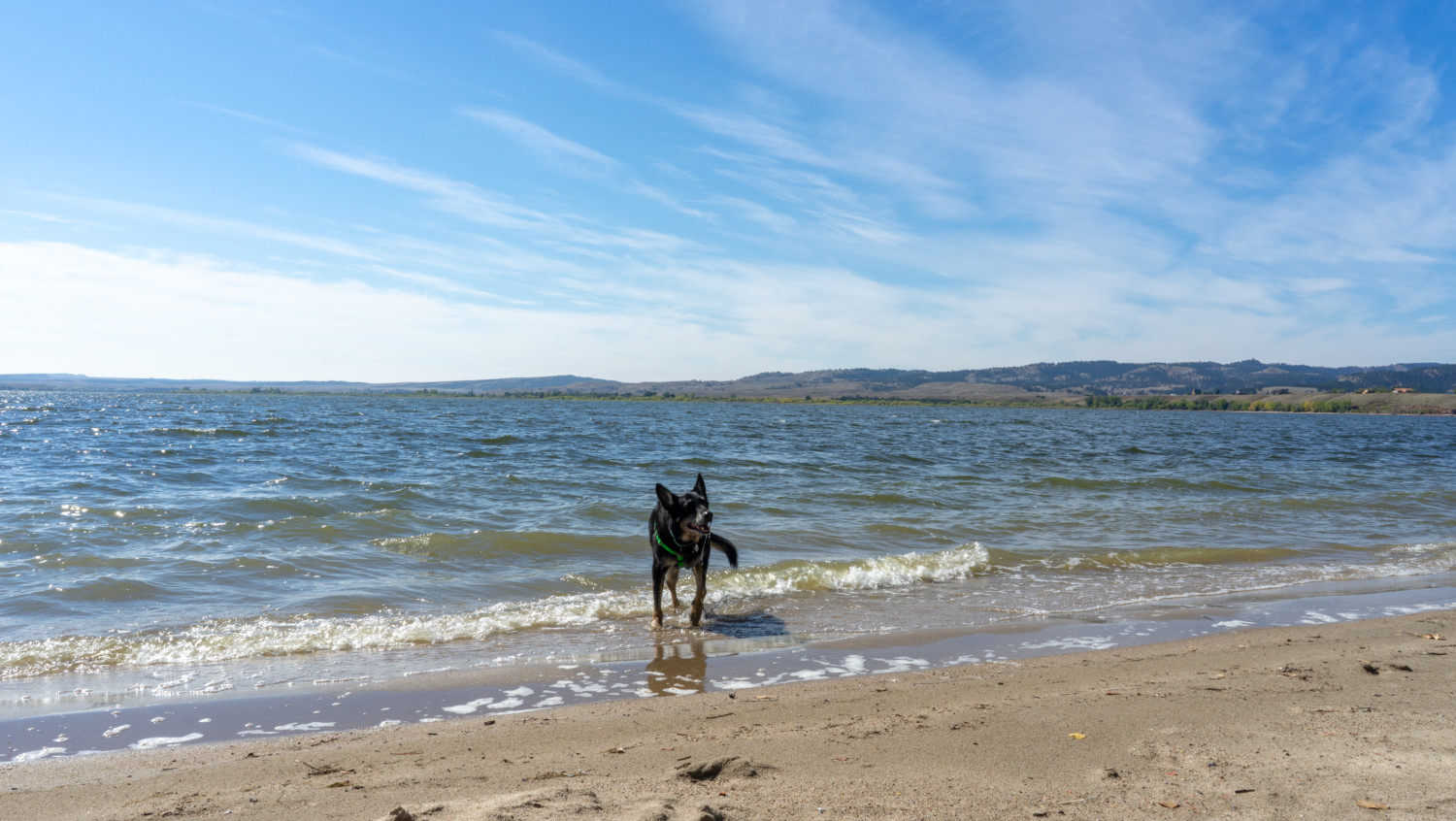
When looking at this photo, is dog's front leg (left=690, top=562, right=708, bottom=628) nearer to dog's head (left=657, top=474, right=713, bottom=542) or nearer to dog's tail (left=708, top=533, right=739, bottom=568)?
dog's head (left=657, top=474, right=713, bottom=542)

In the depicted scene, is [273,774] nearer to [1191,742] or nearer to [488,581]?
[1191,742]

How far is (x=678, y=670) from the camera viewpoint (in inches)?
255

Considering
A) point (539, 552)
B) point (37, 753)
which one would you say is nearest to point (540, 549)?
point (539, 552)

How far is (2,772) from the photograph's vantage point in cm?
418

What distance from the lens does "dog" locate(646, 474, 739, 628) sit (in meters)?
8.09

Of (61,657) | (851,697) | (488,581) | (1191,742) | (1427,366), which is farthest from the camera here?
(1427,366)

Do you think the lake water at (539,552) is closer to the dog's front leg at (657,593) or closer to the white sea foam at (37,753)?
the dog's front leg at (657,593)

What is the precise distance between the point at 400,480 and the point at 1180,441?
45.4 m

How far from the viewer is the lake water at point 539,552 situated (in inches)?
281

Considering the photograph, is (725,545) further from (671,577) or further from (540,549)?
(540,549)

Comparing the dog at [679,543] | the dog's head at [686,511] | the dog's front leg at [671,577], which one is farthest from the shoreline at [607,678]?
the dog's head at [686,511]

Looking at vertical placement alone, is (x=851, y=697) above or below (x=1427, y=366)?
below

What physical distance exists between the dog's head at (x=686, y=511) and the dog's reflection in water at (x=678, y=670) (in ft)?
3.96

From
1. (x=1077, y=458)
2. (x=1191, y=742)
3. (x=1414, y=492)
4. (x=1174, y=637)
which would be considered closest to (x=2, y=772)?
(x=1191, y=742)
